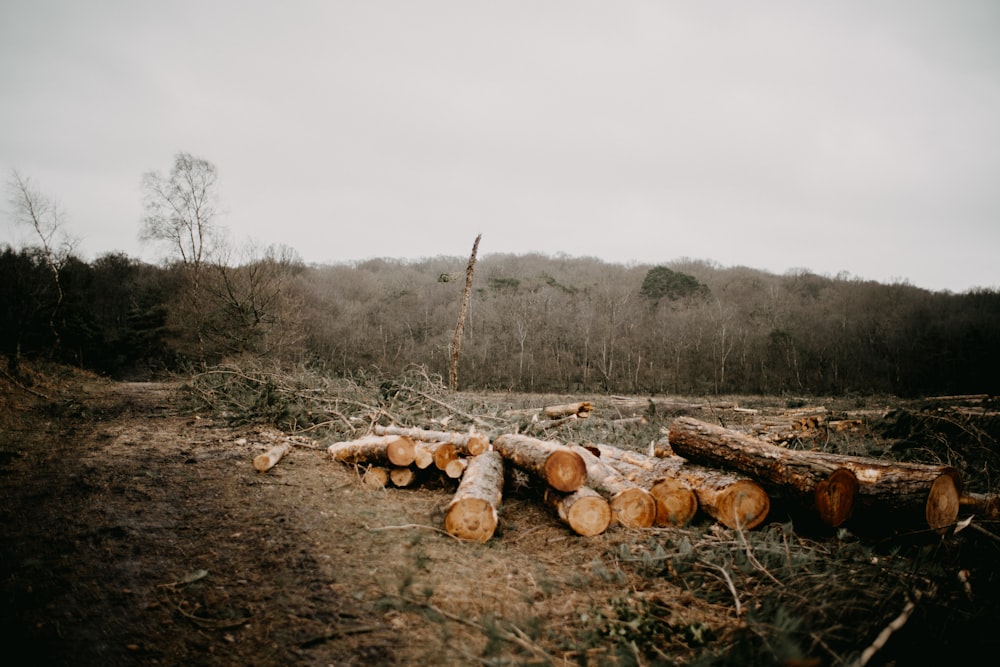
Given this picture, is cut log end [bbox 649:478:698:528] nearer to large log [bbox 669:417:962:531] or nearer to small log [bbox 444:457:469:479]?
large log [bbox 669:417:962:531]

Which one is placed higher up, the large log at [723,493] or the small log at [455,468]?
the large log at [723,493]

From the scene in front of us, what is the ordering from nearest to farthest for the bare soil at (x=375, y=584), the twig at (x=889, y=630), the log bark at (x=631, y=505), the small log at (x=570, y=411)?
the twig at (x=889, y=630) → the bare soil at (x=375, y=584) → the log bark at (x=631, y=505) → the small log at (x=570, y=411)

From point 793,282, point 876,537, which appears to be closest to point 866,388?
point 793,282

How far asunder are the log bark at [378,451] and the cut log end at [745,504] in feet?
11.2

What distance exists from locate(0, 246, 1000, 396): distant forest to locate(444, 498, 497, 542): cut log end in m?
10.3

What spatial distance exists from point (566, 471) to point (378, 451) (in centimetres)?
250

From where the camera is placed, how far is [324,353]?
3070 centimetres

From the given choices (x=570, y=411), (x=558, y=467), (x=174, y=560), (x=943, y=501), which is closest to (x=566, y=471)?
(x=558, y=467)

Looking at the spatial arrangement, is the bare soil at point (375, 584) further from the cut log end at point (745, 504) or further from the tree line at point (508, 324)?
the tree line at point (508, 324)

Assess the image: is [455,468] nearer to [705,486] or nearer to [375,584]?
[375,584]

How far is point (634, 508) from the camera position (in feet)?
13.0

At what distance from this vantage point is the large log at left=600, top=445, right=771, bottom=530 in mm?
3748

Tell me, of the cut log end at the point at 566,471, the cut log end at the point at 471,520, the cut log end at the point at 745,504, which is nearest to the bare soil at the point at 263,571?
the cut log end at the point at 471,520

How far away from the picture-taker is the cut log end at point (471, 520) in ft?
12.2
